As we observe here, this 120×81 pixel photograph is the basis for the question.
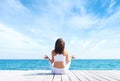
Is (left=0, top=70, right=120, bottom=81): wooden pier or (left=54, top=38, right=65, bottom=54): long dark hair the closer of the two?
(left=0, top=70, right=120, bottom=81): wooden pier

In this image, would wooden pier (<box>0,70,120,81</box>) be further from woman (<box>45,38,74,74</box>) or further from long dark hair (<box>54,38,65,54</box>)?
long dark hair (<box>54,38,65,54</box>)

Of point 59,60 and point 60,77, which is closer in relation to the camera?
point 60,77

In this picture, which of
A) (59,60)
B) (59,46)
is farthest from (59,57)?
(59,46)

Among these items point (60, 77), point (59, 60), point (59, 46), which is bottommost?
point (60, 77)

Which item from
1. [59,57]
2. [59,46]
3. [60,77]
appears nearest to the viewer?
[60,77]

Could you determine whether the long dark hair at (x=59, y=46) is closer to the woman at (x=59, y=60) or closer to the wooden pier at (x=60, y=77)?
the woman at (x=59, y=60)

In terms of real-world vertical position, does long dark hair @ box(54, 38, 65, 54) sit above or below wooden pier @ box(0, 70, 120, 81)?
above

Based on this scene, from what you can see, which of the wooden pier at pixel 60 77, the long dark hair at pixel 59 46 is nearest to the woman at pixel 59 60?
the long dark hair at pixel 59 46

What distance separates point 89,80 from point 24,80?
1.59 m

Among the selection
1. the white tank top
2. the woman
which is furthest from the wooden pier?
the white tank top

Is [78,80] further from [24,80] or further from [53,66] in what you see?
[53,66]

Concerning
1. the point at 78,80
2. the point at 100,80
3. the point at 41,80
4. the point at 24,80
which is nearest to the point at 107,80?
the point at 100,80

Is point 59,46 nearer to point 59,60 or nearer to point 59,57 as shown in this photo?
point 59,57

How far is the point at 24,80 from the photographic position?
18.9ft
